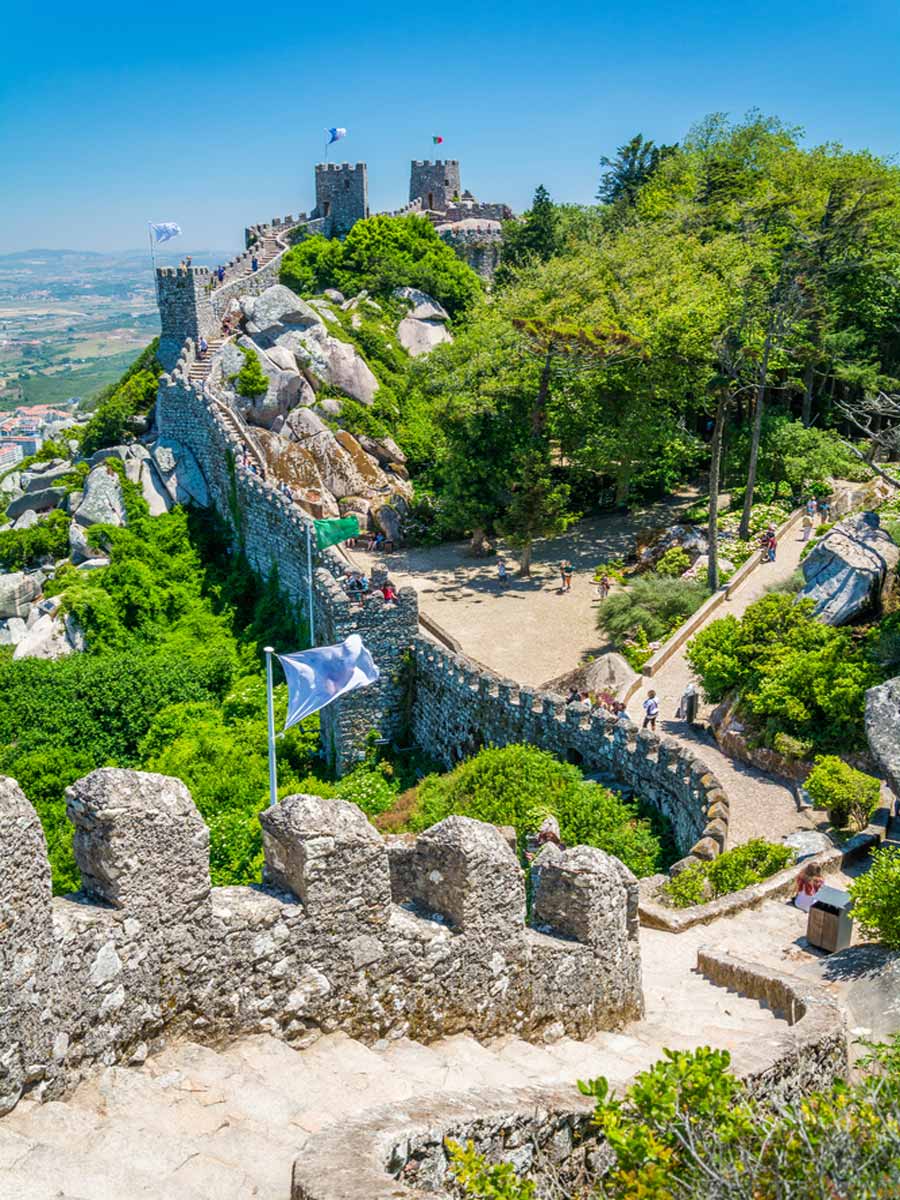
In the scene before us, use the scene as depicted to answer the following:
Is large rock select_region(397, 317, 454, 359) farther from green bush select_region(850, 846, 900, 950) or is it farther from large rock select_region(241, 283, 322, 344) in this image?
green bush select_region(850, 846, 900, 950)

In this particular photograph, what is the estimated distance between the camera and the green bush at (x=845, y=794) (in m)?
13.6

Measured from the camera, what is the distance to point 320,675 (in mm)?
13742

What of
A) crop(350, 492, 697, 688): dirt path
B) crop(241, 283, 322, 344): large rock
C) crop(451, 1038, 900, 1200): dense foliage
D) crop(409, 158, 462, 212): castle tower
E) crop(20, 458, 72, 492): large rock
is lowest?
crop(350, 492, 697, 688): dirt path

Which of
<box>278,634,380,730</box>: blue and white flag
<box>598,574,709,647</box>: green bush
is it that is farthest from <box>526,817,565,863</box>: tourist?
<box>598,574,709,647</box>: green bush

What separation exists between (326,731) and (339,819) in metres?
14.5

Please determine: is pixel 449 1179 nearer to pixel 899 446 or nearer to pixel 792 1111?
pixel 792 1111

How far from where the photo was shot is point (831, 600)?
1823cm

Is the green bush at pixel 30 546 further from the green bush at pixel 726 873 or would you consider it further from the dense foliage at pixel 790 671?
the green bush at pixel 726 873

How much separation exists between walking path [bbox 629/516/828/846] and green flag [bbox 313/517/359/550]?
616 cm

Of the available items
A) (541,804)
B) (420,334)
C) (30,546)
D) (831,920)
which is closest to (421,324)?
(420,334)

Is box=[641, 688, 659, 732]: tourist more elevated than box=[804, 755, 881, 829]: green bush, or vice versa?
box=[804, 755, 881, 829]: green bush

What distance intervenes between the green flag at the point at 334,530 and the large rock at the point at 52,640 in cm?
759

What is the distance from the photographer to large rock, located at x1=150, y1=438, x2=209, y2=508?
2970 cm

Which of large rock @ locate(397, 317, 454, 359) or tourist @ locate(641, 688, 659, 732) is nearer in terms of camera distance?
tourist @ locate(641, 688, 659, 732)
